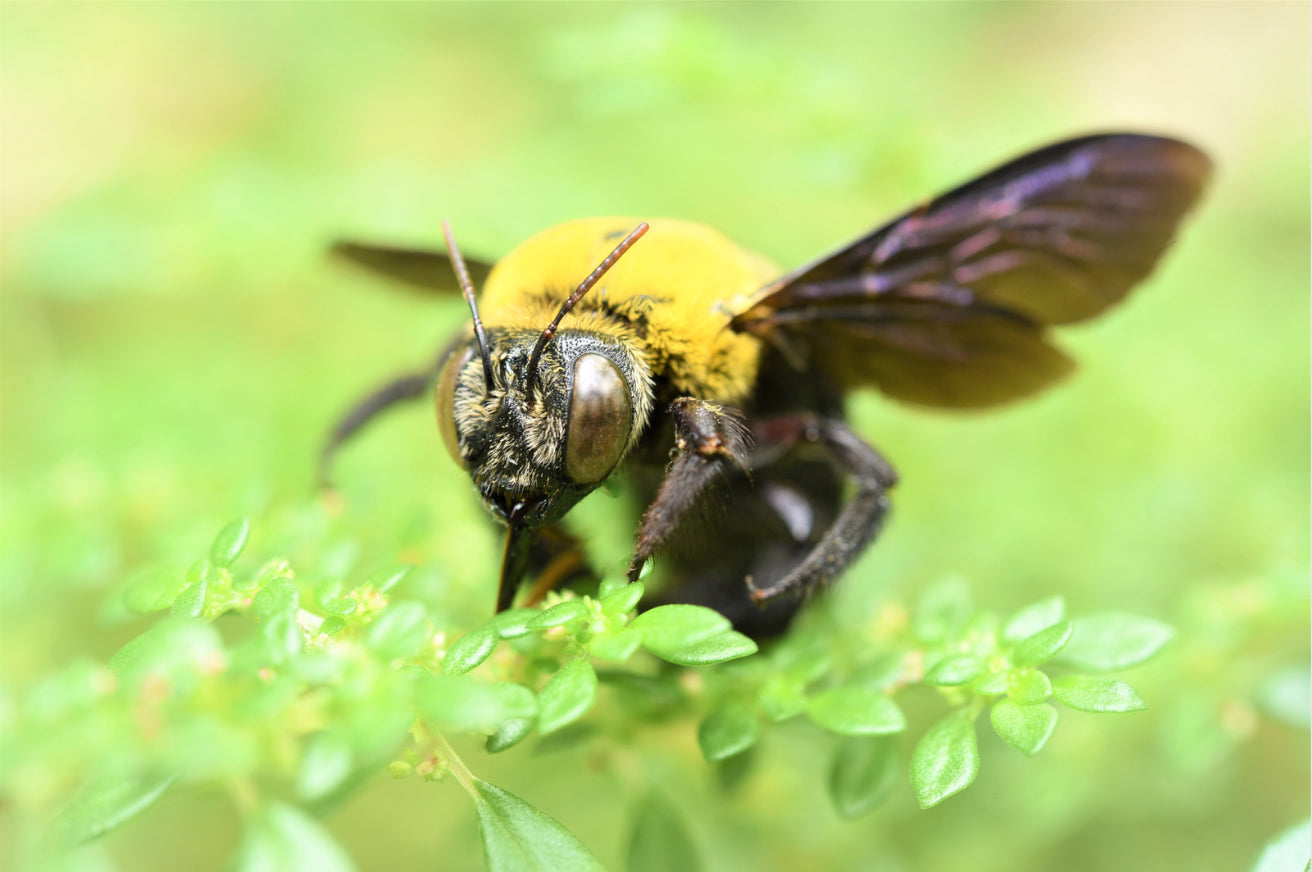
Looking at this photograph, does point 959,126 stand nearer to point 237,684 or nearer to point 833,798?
point 833,798

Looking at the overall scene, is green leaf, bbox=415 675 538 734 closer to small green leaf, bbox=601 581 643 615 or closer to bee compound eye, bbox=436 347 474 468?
small green leaf, bbox=601 581 643 615

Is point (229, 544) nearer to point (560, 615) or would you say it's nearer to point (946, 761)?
point (560, 615)

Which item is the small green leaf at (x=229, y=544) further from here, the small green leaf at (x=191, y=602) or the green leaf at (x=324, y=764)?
the green leaf at (x=324, y=764)

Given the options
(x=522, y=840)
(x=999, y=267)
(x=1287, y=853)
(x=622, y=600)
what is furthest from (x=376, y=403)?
(x=1287, y=853)

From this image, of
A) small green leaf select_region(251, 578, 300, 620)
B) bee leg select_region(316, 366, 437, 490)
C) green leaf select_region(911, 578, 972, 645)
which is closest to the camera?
small green leaf select_region(251, 578, 300, 620)

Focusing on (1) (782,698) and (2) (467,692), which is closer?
(2) (467,692)

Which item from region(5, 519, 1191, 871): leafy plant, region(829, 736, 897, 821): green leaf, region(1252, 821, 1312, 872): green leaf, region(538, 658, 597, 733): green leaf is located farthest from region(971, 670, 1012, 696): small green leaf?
region(538, 658, 597, 733): green leaf
